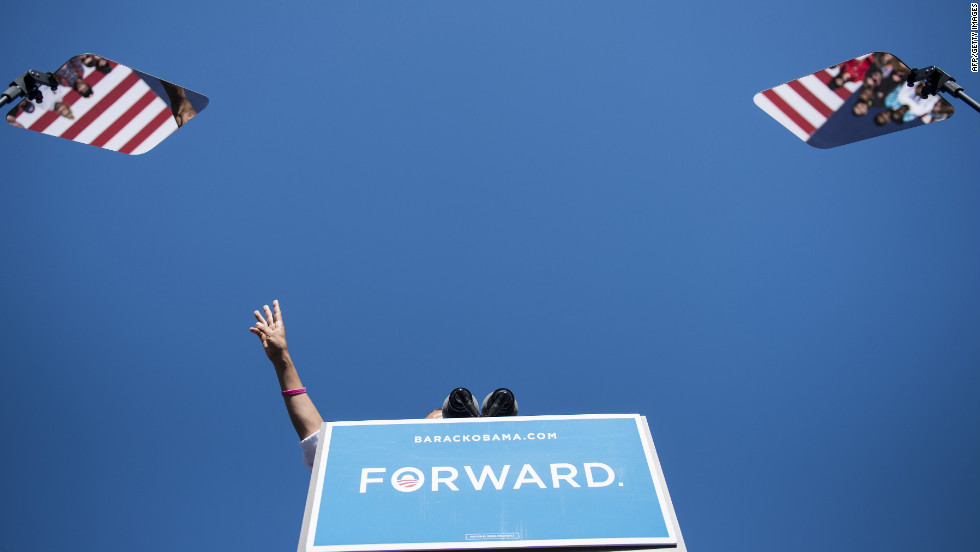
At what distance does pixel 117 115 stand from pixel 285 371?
300 centimetres

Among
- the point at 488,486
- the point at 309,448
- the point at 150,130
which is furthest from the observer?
the point at 150,130

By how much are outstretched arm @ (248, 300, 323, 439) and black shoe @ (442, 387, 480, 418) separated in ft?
2.21

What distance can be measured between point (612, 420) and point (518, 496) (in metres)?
0.47

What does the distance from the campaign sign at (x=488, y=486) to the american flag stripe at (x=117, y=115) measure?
155 inches

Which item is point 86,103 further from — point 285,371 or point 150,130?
point 285,371

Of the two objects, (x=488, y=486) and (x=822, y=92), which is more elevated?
(x=822, y=92)

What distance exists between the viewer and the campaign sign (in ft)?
7.40

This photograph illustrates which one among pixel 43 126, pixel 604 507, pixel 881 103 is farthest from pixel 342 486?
pixel 881 103

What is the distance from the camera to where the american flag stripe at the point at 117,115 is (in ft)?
18.0

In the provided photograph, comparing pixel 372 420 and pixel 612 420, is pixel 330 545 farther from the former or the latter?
pixel 612 420

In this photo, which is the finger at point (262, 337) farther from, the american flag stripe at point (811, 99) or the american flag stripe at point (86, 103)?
the american flag stripe at point (811, 99)

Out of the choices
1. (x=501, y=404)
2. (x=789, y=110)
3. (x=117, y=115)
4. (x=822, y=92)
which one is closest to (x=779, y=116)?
(x=789, y=110)

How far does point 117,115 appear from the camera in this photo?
567 cm

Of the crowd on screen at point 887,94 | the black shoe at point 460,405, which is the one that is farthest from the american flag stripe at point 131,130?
the crowd on screen at point 887,94
